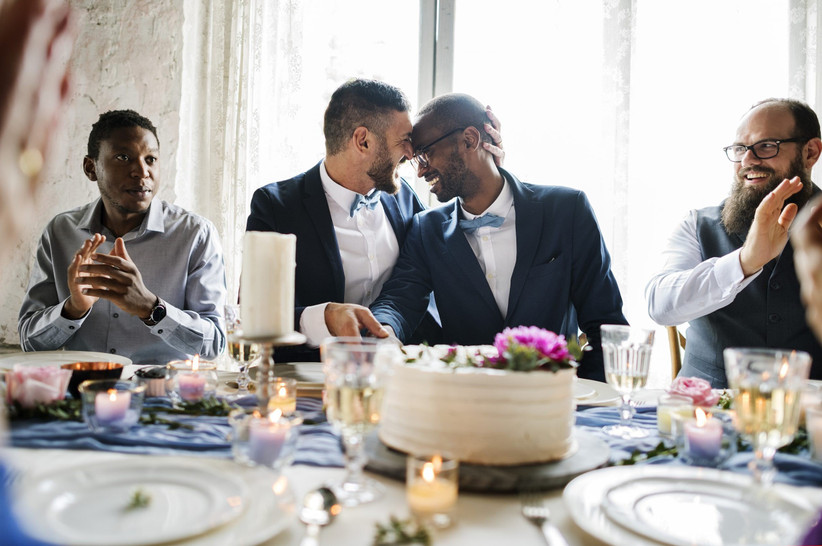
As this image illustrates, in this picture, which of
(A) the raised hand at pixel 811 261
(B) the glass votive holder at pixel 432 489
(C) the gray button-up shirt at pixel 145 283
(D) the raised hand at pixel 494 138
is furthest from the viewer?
(D) the raised hand at pixel 494 138

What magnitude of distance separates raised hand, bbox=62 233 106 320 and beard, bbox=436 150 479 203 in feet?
4.55

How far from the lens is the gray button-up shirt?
246 centimetres

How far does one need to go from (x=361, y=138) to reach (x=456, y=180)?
18.7 inches

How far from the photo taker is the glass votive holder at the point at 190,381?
1.39m

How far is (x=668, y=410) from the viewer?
3.92ft

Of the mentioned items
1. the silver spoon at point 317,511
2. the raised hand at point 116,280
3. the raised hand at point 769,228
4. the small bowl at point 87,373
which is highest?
the raised hand at point 769,228

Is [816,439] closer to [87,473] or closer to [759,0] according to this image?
[87,473]

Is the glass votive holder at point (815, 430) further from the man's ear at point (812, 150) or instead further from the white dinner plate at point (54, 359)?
the man's ear at point (812, 150)

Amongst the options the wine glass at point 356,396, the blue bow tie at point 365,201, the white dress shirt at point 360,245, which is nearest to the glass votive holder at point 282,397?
the wine glass at point 356,396

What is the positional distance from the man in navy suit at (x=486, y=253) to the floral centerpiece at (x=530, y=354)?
1279 mm

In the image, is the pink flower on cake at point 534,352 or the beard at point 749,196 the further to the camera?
the beard at point 749,196

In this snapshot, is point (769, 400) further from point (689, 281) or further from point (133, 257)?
point (133, 257)

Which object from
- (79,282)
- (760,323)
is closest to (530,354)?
(79,282)

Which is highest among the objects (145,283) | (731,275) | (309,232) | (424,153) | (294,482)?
(424,153)
